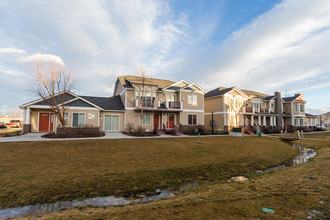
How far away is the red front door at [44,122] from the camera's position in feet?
62.6

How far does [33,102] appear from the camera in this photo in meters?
17.6

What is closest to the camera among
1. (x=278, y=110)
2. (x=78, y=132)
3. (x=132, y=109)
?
(x=78, y=132)

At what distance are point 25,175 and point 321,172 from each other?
1228 cm

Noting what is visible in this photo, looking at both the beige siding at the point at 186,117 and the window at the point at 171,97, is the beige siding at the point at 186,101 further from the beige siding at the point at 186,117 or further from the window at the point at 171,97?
the window at the point at 171,97

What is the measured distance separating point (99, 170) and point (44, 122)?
16979mm

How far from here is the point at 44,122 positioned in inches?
759

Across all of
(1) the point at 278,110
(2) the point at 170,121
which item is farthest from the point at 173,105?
(1) the point at 278,110

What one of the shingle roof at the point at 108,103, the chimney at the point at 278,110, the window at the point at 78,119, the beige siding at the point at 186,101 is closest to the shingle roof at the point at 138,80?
the shingle roof at the point at 108,103

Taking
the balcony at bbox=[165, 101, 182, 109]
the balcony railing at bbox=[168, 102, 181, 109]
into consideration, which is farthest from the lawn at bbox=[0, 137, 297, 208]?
the balcony railing at bbox=[168, 102, 181, 109]

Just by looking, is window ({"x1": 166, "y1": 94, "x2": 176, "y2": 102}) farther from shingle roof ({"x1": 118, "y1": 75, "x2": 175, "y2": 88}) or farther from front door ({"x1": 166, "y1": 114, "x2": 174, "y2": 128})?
front door ({"x1": 166, "y1": 114, "x2": 174, "y2": 128})

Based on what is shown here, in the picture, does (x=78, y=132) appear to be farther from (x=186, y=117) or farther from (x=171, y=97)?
(x=186, y=117)

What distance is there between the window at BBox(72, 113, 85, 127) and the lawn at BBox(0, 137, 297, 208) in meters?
9.60

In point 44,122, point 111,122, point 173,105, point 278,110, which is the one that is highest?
point 173,105

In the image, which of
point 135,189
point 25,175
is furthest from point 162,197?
point 25,175
